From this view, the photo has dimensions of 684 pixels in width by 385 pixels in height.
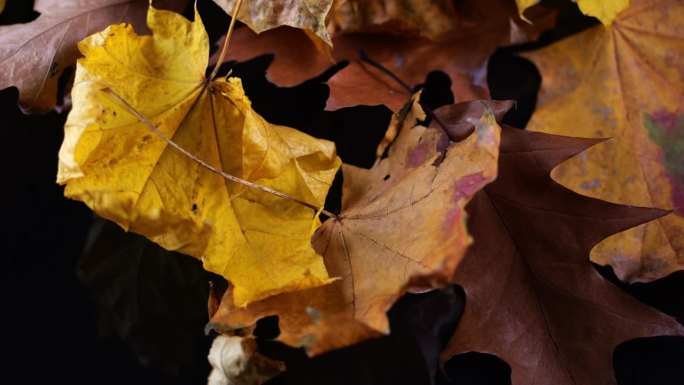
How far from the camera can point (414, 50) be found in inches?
29.2

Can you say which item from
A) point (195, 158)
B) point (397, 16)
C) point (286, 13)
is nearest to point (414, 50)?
point (397, 16)

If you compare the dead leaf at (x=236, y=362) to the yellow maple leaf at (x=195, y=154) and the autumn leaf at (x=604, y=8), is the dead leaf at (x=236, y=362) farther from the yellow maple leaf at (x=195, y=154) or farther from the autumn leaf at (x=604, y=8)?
the autumn leaf at (x=604, y=8)

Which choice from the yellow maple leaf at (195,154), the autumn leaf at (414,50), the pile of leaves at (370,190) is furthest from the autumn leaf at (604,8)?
the yellow maple leaf at (195,154)

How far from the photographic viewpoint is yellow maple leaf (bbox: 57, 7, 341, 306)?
54 centimetres

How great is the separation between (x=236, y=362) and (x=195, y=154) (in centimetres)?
18

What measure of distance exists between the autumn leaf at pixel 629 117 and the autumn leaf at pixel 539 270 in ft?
0.18

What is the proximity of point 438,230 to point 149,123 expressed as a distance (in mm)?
234

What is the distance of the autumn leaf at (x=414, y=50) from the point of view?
0.73 metres

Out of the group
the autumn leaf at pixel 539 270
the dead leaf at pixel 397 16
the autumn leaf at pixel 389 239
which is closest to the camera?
the autumn leaf at pixel 389 239

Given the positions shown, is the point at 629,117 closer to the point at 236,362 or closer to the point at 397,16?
the point at 397,16

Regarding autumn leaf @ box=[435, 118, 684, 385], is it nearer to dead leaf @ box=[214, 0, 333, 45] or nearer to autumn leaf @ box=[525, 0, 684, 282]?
autumn leaf @ box=[525, 0, 684, 282]

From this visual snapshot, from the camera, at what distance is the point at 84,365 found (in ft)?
2.04

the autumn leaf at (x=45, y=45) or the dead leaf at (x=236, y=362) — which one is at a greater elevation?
the autumn leaf at (x=45, y=45)

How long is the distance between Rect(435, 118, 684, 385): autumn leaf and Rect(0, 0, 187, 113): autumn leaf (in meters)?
0.41
